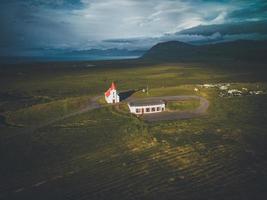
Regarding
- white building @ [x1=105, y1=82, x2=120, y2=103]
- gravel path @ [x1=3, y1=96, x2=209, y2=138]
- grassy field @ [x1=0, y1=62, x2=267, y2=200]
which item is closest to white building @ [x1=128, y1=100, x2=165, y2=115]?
gravel path @ [x1=3, y1=96, x2=209, y2=138]

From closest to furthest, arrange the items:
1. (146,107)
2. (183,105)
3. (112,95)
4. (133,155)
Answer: (133,155), (146,107), (183,105), (112,95)

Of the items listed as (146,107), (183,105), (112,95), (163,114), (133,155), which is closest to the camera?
(133,155)

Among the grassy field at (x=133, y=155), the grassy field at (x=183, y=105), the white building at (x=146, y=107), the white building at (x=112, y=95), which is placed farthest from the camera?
the white building at (x=112, y=95)

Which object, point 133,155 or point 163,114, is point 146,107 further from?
point 133,155

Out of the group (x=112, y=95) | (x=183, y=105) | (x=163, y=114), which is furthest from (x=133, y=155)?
(x=112, y=95)

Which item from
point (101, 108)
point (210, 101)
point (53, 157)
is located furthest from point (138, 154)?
point (210, 101)

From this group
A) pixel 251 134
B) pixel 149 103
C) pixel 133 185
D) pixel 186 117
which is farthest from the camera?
pixel 149 103

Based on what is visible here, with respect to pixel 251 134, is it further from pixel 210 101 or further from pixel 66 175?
pixel 66 175

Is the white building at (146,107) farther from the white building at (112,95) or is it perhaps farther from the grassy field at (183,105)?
the white building at (112,95)

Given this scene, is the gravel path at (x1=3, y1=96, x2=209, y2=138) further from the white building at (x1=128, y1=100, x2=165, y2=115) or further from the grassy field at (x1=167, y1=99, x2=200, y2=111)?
the white building at (x1=128, y1=100, x2=165, y2=115)

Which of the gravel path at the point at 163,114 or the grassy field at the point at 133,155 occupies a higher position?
the gravel path at the point at 163,114

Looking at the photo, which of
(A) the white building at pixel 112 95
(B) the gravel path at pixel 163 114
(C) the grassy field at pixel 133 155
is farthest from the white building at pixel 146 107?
(A) the white building at pixel 112 95
